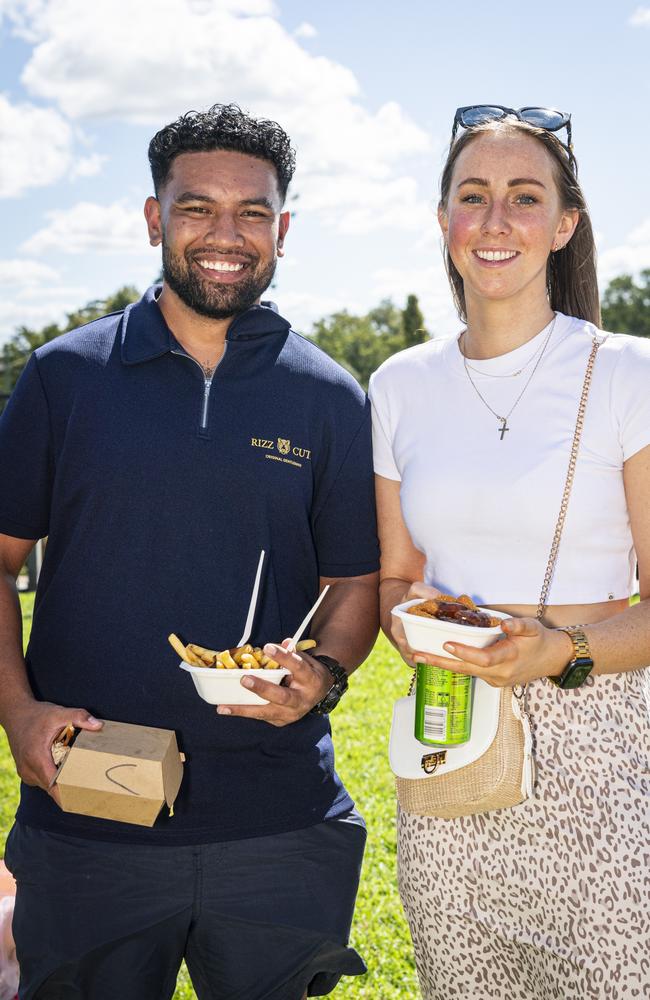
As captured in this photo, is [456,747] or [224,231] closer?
[456,747]

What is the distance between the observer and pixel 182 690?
265cm

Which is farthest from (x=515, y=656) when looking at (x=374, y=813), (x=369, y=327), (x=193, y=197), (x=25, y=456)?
(x=369, y=327)

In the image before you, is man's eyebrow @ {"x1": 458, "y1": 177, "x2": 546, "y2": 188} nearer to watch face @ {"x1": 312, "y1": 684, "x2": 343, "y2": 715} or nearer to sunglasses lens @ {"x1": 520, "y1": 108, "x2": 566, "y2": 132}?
sunglasses lens @ {"x1": 520, "y1": 108, "x2": 566, "y2": 132}

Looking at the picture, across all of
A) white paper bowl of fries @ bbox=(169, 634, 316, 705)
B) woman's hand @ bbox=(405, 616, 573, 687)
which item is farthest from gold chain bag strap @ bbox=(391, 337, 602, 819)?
white paper bowl of fries @ bbox=(169, 634, 316, 705)

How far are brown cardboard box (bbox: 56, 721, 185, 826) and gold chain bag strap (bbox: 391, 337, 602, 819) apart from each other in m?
0.62

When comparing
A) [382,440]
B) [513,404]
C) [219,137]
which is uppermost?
[219,137]

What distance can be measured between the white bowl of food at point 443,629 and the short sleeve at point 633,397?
0.54 m

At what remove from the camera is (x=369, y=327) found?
8656 cm

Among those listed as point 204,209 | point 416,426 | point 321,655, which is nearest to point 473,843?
point 321,655

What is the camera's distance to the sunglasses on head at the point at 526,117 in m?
2.67

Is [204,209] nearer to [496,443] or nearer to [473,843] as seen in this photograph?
[496,443]

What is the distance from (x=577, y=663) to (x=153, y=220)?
1831 millimetres

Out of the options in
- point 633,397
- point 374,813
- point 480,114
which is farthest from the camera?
point 374,813

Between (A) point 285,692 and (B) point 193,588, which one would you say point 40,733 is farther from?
(A) point 285,692
